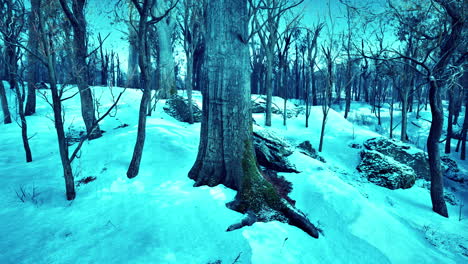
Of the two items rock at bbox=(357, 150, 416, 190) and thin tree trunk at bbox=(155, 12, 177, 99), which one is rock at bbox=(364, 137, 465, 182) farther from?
thin tree trunk at bbox=(155, 12, 177, 99)

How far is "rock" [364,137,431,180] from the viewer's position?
826 cm

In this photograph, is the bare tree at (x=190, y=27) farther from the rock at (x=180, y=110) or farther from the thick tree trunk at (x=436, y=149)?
the thick tree trunk at (x=436, y=149)

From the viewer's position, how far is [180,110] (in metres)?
10.7

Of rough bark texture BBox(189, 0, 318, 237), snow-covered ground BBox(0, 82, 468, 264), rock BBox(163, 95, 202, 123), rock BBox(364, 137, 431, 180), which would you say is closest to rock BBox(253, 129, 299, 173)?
snow-covered ground BBox(0, 82, 468, 264)

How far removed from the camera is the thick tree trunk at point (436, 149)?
4.84m

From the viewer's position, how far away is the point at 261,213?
2984 millimetres

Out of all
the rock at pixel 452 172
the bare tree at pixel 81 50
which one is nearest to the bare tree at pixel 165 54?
the bare tree at pixel 81 50

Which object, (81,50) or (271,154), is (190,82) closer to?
(81,50)

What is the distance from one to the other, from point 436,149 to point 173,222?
6392mm

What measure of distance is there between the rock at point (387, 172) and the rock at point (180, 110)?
25.0ft

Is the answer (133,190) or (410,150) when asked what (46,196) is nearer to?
(133,190)

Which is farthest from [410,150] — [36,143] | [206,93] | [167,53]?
[36,143]

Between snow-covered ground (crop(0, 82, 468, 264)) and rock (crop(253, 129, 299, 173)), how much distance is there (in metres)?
0.31

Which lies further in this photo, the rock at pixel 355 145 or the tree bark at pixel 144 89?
the rock at pixel 355 145
